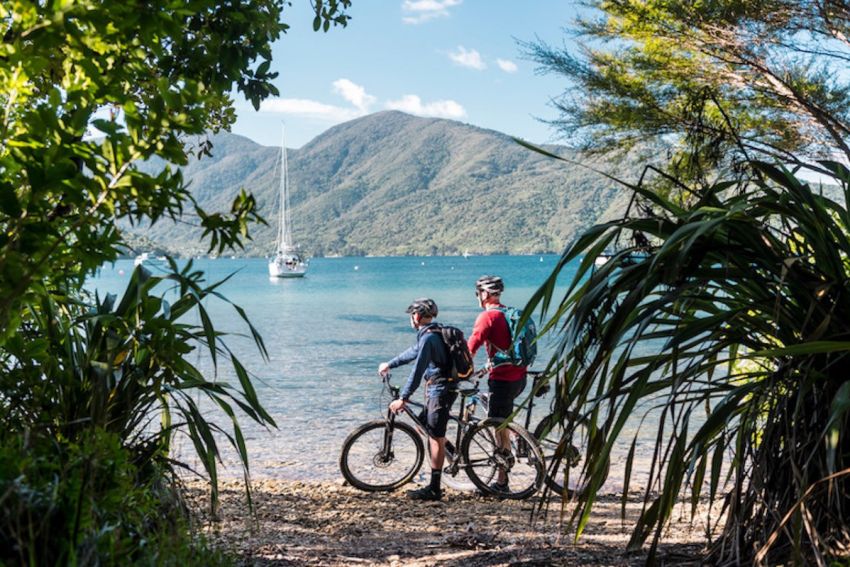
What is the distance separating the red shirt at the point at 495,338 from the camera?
6.97 meters

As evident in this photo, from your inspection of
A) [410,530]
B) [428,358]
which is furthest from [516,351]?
[410,530]

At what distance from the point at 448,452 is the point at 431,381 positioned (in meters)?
0.73

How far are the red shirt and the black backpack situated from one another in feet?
0.29

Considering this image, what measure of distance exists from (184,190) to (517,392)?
5014mm

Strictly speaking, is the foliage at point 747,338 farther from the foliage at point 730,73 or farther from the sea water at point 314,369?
the foliage at point 730,73

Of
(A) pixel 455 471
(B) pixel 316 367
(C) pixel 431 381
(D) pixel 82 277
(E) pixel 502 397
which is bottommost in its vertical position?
(B) pixel 316 367

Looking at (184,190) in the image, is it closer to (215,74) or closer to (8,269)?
(8,269)

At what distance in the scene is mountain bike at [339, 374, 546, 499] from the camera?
719 cm

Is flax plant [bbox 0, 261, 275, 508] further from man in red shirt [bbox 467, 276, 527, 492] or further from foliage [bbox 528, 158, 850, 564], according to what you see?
man in red shirt [bbox 467, 276, 527, 492]

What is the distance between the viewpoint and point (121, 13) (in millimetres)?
2410

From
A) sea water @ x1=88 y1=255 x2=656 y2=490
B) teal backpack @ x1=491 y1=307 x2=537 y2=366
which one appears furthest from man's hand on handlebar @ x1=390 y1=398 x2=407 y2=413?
sea water @ x1=88 y1=255 x2=656 y2=490

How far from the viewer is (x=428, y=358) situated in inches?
272

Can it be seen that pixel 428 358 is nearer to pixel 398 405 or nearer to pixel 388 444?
pixel 398 405

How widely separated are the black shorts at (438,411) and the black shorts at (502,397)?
33 centimetres
